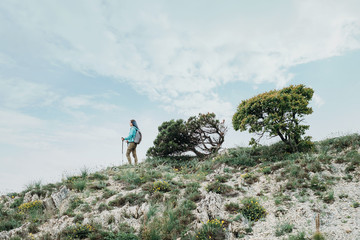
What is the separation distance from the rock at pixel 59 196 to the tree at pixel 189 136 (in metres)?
8.62

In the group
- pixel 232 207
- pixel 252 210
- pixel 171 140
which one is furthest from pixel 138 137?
pixel 252 210

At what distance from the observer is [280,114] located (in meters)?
15.2

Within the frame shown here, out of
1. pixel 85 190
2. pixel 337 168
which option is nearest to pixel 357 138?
pixel 337 168

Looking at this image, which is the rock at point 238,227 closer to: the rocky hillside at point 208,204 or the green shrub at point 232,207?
the rocky hillside at point 208,204

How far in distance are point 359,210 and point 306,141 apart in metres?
7.32

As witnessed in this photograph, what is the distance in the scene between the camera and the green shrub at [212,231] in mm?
7589

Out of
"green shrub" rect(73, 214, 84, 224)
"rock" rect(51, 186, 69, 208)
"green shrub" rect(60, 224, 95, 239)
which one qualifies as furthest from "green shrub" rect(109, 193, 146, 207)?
"rock" rect(51, 186, 69, 208)

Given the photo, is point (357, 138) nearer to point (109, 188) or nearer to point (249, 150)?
point (249, 150)

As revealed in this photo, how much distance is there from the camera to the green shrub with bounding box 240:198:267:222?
28.5 ft

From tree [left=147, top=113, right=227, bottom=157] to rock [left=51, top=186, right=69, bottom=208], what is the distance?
8.62m

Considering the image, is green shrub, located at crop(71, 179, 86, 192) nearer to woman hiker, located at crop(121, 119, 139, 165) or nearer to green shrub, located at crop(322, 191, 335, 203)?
woman hiker, located at crop(121, 119, 139, 165)

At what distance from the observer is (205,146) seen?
20.0 metres

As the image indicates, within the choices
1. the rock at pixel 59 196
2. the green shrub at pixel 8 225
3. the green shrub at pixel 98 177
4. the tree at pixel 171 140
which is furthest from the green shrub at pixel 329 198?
the green shrub at pixel 8 225

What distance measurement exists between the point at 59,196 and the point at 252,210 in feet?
27.8
